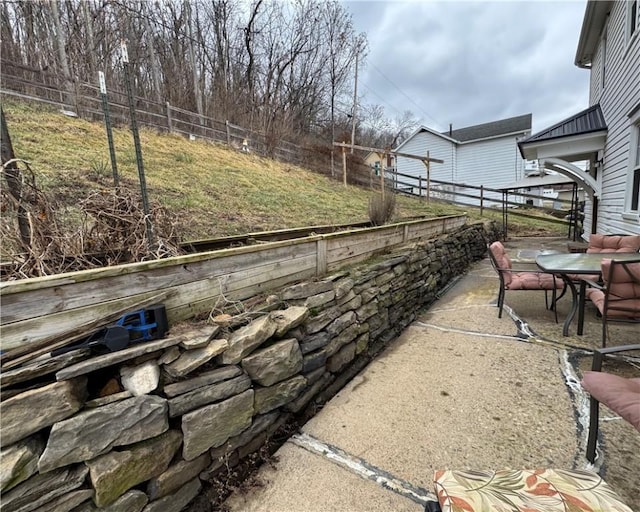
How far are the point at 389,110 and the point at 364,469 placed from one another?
28634 mm

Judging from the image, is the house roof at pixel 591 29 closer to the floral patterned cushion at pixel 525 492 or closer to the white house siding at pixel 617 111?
the white house siding at pixel 617 111

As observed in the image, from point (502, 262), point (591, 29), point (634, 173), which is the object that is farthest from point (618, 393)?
point (591, 29)

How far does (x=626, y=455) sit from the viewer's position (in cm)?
173

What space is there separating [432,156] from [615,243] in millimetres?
16179

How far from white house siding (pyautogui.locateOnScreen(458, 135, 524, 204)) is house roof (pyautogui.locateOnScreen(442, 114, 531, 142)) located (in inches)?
16.2

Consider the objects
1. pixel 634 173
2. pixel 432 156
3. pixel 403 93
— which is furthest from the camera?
pixel 403 93

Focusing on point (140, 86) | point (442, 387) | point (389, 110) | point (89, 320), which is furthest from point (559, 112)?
point (89, 320)

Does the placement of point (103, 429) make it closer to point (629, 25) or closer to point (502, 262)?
point (502, 262)

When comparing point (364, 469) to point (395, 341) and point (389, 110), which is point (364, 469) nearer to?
point (395, 341)

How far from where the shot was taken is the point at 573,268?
3.11 metres

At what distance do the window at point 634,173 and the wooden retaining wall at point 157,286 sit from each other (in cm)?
466

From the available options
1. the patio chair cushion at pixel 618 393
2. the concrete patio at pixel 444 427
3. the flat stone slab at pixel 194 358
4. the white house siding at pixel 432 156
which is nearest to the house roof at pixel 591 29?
the concrete patio at pixel 444 427

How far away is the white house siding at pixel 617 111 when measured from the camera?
455cm

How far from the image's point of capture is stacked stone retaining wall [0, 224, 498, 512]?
3.73 ft
